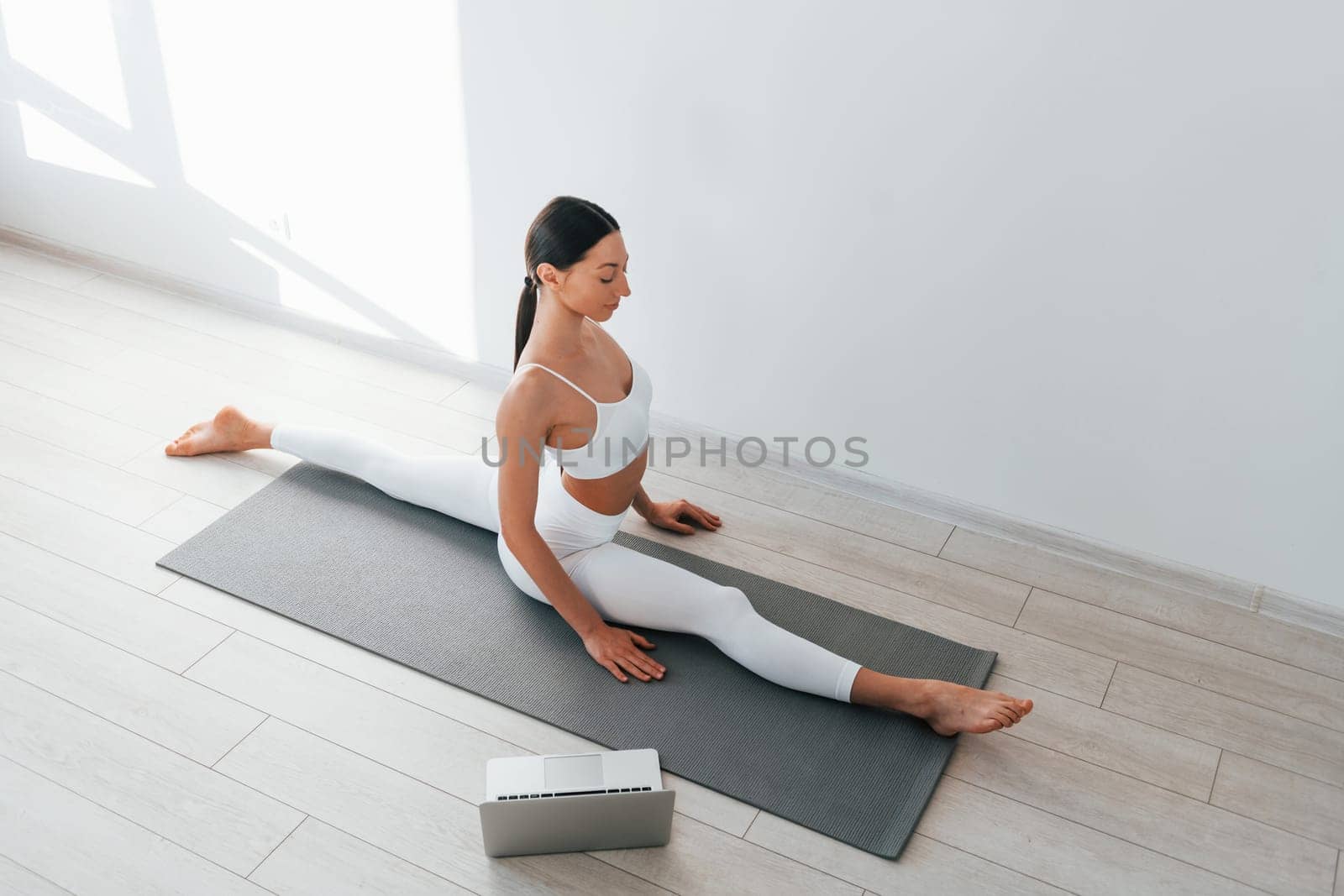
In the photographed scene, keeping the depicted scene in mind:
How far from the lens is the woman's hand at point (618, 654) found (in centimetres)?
230

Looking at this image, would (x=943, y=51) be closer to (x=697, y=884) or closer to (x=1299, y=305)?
(x=1299, y=305)

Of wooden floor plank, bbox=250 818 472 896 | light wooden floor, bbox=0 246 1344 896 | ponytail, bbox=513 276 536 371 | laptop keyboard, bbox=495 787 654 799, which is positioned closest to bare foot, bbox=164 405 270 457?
light wooden floor, bbox=0 246 1344 896

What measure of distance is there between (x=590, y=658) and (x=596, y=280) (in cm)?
73

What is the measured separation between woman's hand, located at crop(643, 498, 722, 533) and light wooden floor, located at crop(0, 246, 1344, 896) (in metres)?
0.03

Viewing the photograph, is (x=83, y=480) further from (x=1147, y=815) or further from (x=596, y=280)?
(x=1147, y=815)

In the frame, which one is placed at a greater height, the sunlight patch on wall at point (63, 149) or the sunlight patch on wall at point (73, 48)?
the sunlight patch on wall at point (73, 48)

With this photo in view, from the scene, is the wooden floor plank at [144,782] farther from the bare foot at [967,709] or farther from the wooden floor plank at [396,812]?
the bare foot at [967,709]

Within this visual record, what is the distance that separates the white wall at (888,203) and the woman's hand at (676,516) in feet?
1.12

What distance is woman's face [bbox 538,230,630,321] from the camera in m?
2.11

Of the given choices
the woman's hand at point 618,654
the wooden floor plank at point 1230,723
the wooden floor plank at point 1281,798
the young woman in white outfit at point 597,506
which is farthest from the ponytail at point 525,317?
the wooden floor plank at point 1281,798

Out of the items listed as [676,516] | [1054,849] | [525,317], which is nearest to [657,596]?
[676,516]

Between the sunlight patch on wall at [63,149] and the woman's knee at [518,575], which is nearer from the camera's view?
the woman's knee at [518,575]

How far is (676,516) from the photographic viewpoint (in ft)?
9.02

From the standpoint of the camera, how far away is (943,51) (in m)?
2.40
